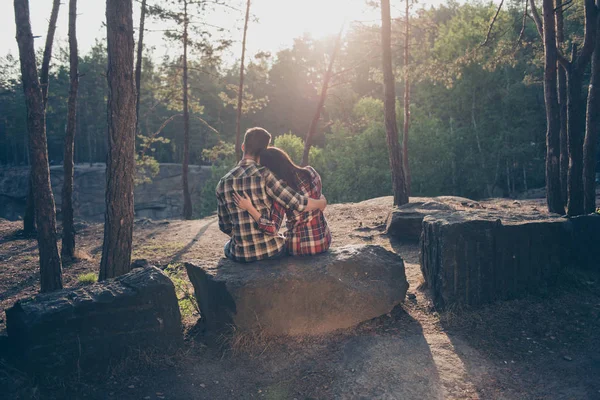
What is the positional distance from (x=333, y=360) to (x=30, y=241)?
11.3 meters

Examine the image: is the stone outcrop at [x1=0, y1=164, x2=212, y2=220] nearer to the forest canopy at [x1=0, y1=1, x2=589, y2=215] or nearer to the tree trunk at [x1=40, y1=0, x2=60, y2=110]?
the forest canopy at [x1=0, y1=1, x2=589, y2=215]

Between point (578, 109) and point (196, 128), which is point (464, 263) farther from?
point (196, 128)

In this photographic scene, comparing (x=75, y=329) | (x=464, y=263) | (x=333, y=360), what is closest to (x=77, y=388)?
(x=75, y=329)

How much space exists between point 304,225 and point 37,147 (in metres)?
4.40

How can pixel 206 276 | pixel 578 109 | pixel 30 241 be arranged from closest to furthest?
pixel 206 276
pixel 578 109
pixel 30 241

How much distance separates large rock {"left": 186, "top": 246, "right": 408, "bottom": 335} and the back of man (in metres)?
0.19

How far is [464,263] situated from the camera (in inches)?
200

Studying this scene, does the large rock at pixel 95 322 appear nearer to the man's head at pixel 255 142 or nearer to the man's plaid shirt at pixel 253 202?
the man's plaid shirt at pixel 253 202

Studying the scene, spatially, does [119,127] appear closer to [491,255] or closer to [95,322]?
[95,322]

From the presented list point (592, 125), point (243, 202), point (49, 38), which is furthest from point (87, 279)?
point (592, 125)

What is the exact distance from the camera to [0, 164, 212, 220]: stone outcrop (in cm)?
3612

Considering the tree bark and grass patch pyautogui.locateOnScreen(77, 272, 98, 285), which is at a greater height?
the tree bark

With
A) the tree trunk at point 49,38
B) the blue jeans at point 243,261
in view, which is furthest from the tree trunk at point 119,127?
the tree trunk at point 49,38

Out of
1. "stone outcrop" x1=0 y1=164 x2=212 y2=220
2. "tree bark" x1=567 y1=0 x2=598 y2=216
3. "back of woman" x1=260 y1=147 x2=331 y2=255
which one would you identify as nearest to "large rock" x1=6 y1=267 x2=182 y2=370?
"back of woman" x1=260 y1=147 x2=331 y2=255
